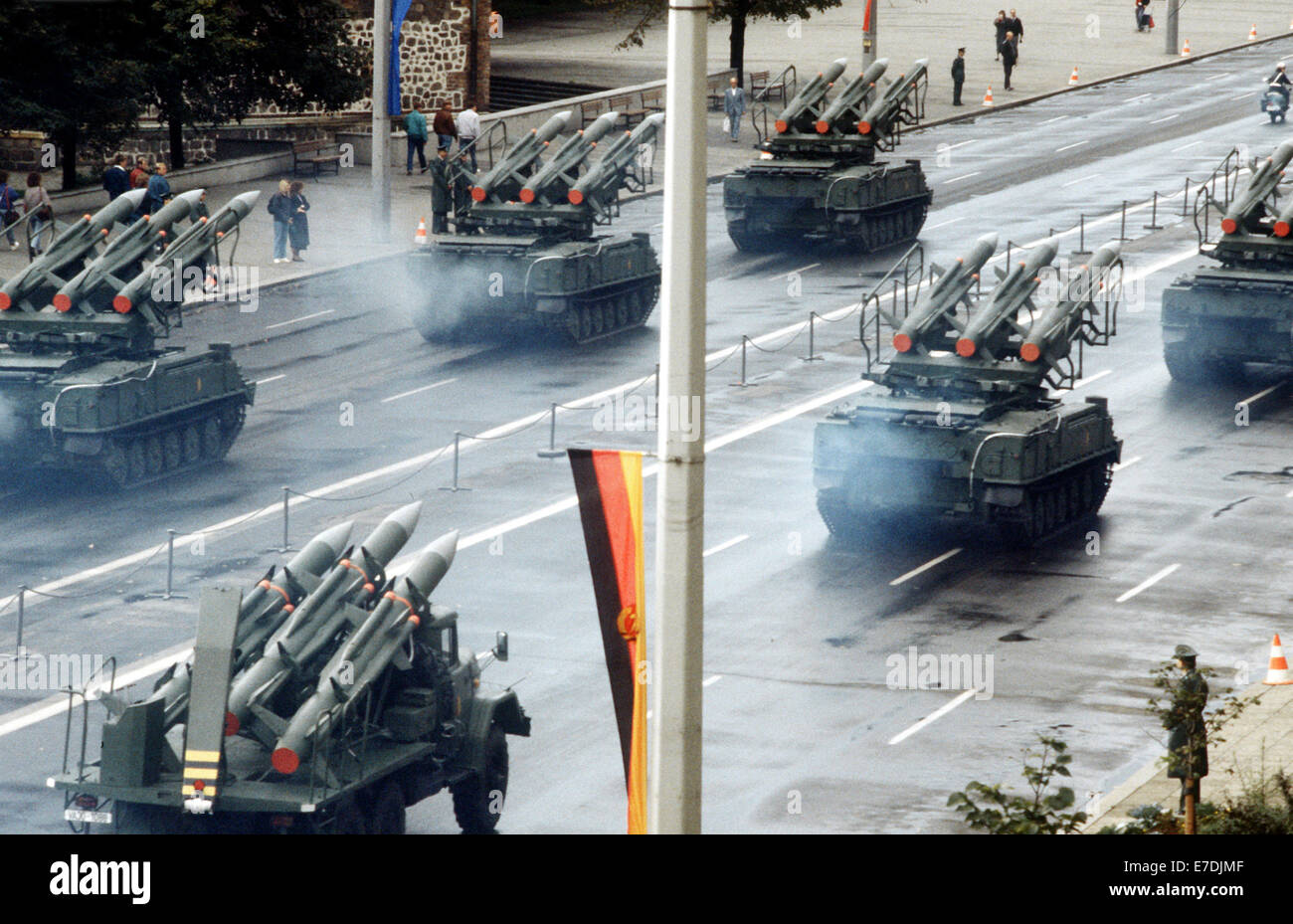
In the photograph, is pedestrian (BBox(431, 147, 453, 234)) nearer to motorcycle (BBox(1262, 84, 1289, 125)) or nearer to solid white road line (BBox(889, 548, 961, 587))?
solid white road line (BBox(889, 548, 961, 587))

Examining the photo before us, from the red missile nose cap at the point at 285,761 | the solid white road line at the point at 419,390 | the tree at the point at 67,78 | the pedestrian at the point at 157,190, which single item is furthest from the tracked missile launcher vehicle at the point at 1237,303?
the red missile nose cap at the point at 285,761

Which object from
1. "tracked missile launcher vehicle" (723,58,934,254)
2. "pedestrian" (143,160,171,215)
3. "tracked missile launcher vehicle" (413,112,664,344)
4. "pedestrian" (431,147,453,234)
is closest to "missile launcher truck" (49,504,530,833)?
"tracked missile launcher vehicle" (413,112,664,344)

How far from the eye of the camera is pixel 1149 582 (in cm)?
2848

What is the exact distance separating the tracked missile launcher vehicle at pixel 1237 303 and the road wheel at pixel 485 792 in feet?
75.9

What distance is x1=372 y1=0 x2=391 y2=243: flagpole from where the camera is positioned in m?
49.1

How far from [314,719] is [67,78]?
36.5 m

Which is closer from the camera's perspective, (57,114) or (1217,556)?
(1217,556)

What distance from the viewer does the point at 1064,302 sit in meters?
31.4

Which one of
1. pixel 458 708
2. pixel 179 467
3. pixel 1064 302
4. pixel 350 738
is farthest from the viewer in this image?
pixel 179 467

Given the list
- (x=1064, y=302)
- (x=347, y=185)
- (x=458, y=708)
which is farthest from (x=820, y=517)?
(x=347, y=185)

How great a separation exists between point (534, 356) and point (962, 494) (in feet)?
46.1

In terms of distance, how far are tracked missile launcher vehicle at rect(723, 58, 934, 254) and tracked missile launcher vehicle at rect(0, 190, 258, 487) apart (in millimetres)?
17374

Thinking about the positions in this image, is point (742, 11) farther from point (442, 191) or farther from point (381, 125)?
point (442, 191)

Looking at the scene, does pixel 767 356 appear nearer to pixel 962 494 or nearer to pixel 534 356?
pixel 534 356
